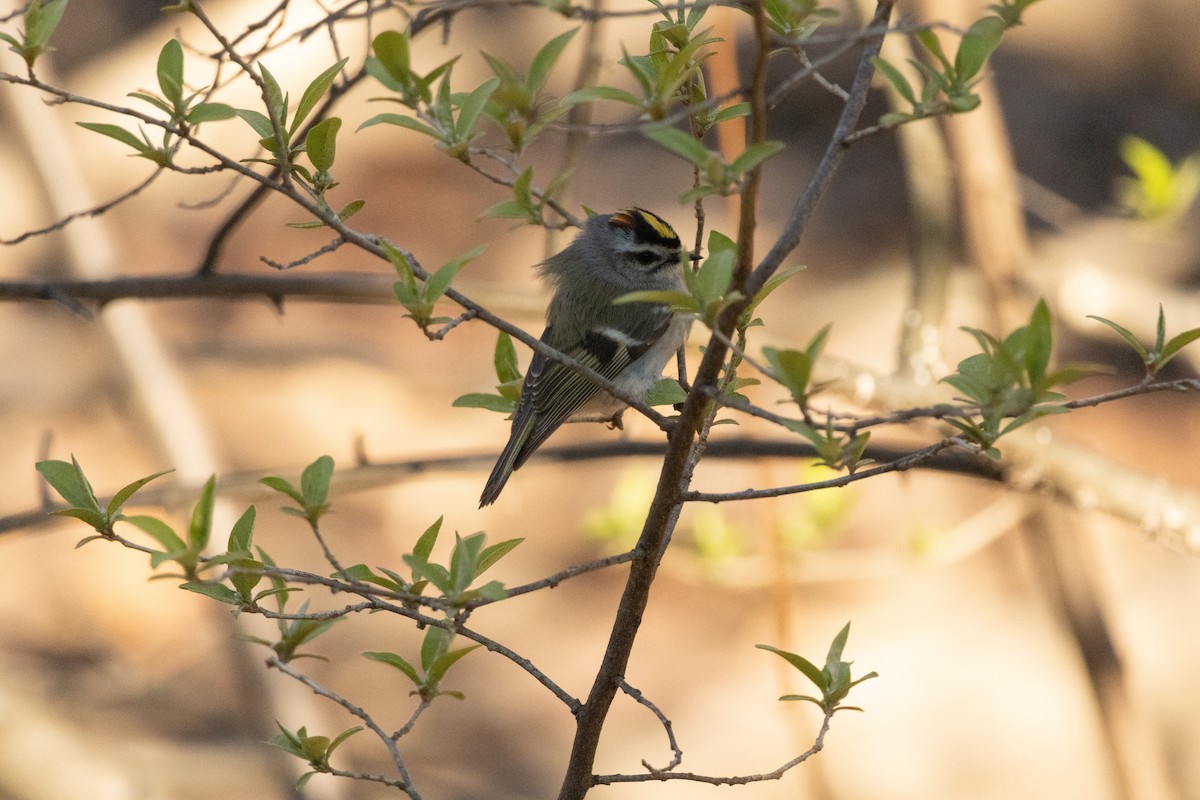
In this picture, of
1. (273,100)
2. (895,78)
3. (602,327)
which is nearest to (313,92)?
(273,100)

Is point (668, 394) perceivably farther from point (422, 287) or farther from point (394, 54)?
point (394, 54)

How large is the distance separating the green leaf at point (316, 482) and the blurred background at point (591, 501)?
1.70 m

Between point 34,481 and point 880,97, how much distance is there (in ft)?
16.3

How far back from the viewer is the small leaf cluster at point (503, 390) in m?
1.46

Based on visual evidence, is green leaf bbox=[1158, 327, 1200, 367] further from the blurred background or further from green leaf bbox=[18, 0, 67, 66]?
the blurred background

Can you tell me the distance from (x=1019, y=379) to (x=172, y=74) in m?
1.08

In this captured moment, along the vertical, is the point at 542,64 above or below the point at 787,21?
below

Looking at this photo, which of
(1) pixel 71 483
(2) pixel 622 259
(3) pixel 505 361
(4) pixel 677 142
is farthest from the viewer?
(2) pixel 622 259

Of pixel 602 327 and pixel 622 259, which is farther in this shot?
pixel 622 259

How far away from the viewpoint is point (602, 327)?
319 centimetres

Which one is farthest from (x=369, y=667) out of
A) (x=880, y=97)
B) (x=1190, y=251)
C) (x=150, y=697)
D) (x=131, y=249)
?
(x=1190, y=251)

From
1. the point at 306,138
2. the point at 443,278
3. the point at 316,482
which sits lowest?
the point at 316,482

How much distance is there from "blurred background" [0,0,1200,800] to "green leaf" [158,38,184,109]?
1.62 metres

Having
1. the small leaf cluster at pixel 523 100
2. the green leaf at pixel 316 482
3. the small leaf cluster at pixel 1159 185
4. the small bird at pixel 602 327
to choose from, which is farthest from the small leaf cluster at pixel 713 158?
the small leaf cluster at pixel 1159 185
